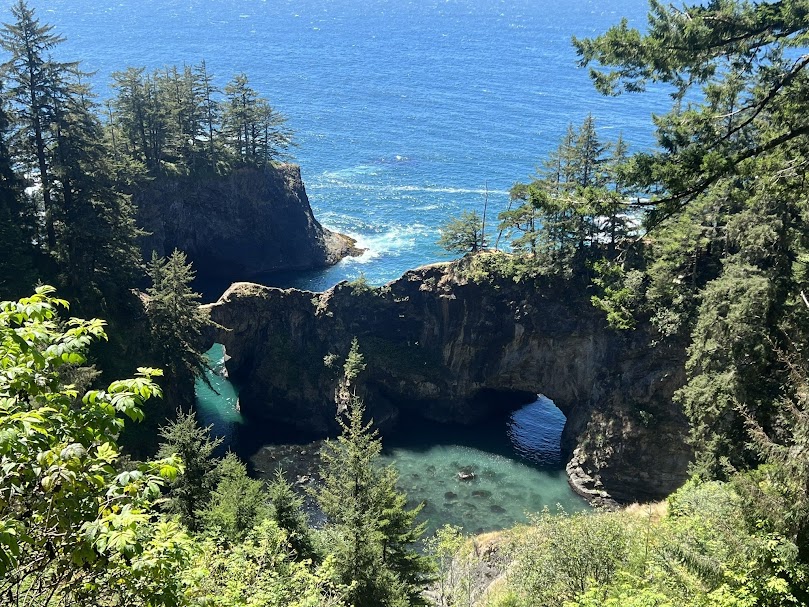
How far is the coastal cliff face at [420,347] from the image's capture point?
49.2 m

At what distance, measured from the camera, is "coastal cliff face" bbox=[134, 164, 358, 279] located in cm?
6950

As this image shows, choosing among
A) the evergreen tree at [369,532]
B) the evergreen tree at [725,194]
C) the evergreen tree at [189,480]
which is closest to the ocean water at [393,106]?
the evergreen tree at [725,194]

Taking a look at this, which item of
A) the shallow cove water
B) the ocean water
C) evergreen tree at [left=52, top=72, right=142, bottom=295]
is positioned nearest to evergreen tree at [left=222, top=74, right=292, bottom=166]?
the ocean water

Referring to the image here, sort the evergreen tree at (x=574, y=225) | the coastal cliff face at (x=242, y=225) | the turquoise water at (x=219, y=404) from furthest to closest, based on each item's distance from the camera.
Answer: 1. the coastal cliff face at (x=242, y=225)
2. the turquoise water at (x=219, y=404)
3. the evergreen tree at (x=574, y=225)

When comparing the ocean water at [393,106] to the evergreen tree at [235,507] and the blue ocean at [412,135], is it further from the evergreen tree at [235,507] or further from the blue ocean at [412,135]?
the evergreen tree at [235,507]

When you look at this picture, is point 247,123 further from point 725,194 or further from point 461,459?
point 725,194

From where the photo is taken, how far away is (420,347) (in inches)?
2124

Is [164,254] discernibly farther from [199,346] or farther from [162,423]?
[162,423]

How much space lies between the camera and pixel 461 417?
176 ft

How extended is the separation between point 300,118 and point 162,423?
8440 cm

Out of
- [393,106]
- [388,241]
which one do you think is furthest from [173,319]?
[393,106]

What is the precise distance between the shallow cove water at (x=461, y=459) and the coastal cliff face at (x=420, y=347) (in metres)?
1.74

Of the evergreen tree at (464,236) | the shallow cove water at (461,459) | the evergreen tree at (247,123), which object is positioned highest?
the evergreen tree at (247,123)

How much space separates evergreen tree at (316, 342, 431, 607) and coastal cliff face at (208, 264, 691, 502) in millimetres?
24123
